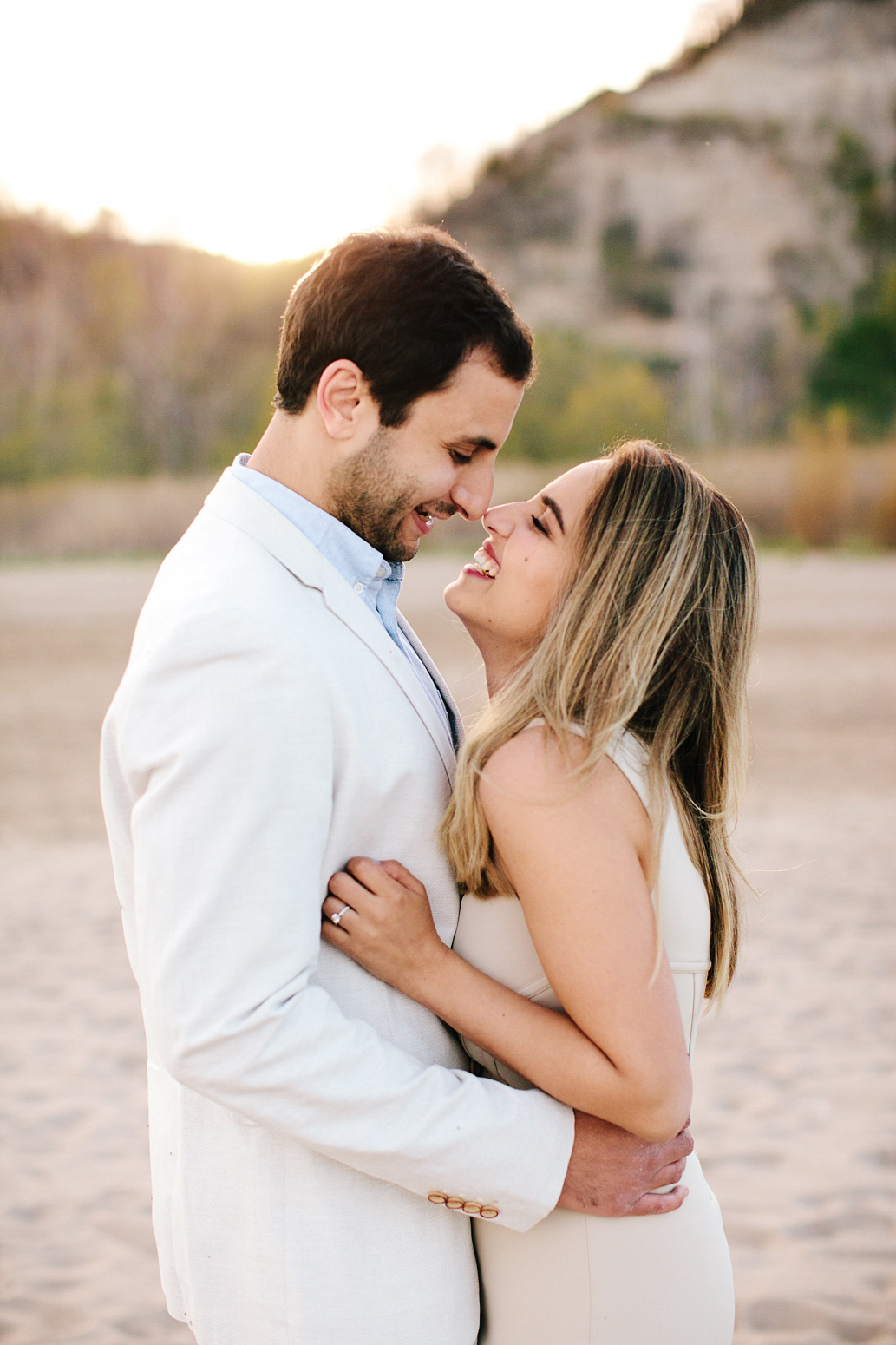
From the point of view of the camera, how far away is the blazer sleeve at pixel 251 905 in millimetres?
1538

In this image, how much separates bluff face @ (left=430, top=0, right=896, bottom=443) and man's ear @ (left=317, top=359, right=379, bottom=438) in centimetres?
4670

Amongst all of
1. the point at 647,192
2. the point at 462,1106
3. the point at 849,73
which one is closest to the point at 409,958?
the point at 462,1106

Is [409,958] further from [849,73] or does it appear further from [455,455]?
[849,73]

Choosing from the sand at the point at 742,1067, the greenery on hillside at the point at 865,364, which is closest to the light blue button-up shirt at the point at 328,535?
the sand at the point at 742,1067

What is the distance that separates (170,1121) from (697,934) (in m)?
0.88

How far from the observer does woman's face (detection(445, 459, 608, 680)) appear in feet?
7.15

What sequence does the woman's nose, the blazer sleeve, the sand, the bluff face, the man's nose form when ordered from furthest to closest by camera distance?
the bluff face < the sand < the woman's nose < the man's nose < the blazer sleeve

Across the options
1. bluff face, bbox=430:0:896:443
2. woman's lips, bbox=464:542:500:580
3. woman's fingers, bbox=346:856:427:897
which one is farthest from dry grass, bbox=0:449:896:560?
woman's fingers, bbox=346:856:427:897

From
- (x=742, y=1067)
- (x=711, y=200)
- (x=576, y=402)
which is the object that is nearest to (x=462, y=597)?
(x=742, y=1067)

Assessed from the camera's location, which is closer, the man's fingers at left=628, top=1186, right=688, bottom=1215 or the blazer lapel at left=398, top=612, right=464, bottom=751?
the man's fingers at left=628, top=1186, right=688, bottom=1215

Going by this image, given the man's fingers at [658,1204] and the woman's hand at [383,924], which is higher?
the woman's hand at [383,924]

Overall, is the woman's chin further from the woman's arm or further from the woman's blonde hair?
the woman's arm

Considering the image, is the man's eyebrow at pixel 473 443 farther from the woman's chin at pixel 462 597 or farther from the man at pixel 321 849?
the woman's chin at pixel 462 597

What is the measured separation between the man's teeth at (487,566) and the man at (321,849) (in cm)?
18
